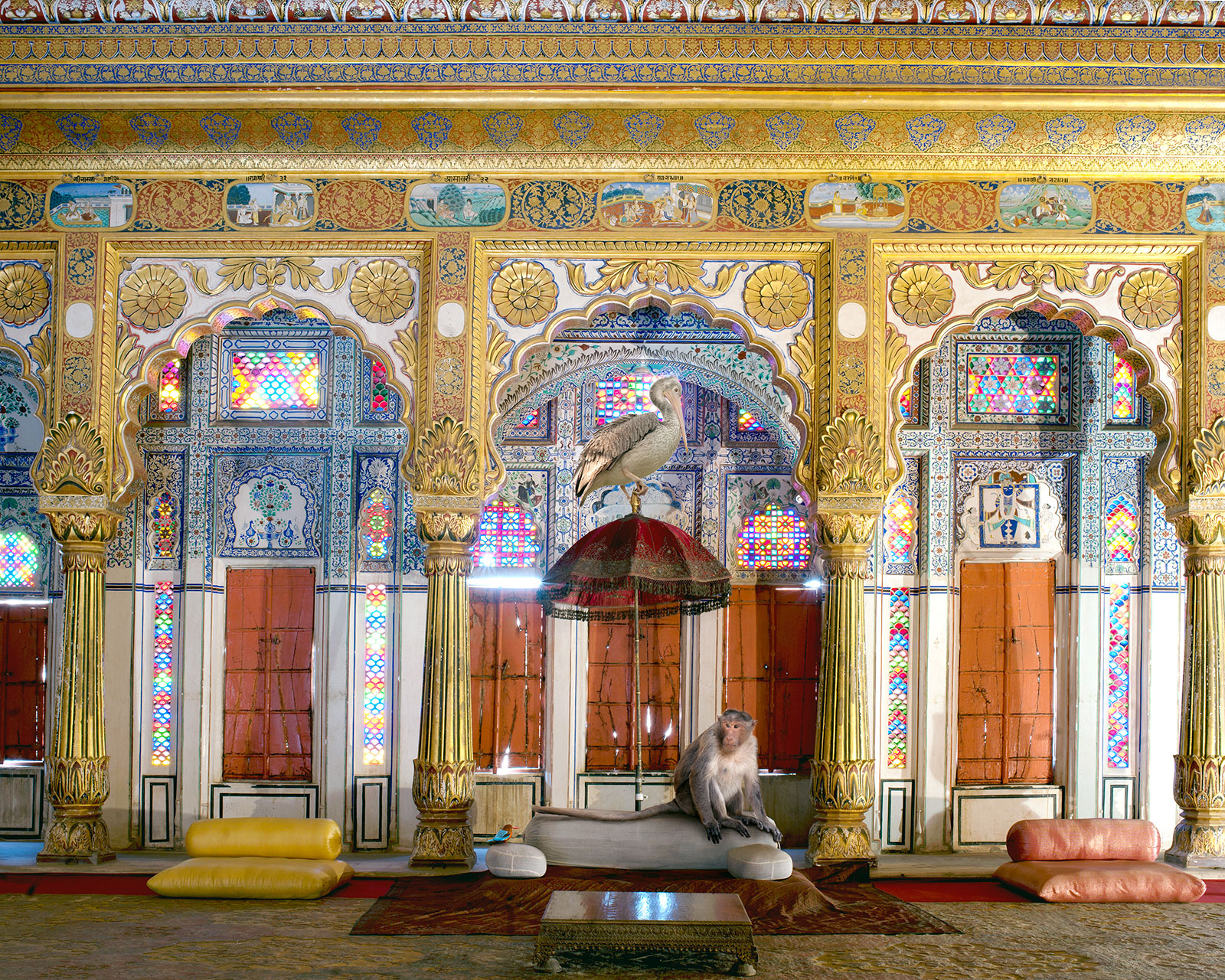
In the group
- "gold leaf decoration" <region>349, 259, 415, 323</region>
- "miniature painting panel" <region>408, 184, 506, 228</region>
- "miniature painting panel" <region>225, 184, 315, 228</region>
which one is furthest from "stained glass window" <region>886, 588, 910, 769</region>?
"miniature painting panel" <region>225, 184, 315, 228</region>

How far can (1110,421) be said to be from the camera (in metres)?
11.6

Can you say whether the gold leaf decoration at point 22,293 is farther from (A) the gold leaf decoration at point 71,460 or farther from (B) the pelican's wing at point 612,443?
(B) the pelican's wing at point 612,443

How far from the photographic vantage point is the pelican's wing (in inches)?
387

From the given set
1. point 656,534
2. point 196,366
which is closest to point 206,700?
point 196,366

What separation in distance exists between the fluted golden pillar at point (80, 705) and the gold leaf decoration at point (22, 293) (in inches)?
59.7

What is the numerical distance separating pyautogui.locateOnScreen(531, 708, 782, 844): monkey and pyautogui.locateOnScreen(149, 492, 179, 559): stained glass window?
4689 mm

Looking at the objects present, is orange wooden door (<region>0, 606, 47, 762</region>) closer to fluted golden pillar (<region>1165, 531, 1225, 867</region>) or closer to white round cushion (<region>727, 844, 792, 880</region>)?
white round cushion (<region>727, 844, 792, 880</region>)

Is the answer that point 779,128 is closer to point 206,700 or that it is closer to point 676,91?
point 676,91

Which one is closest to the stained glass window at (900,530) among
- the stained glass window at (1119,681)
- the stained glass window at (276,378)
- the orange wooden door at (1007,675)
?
the orange wooden door at (1007,675)

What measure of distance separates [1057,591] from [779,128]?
5.18m

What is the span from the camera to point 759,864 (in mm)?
8117

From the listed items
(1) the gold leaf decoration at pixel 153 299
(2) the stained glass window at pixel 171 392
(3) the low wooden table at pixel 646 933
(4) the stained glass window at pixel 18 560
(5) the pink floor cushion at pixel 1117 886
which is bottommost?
(5) the pink floor cushion at pixel 1117 886

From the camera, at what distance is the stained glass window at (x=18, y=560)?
11461 mm

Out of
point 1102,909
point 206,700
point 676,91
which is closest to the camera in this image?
point 1102,909
